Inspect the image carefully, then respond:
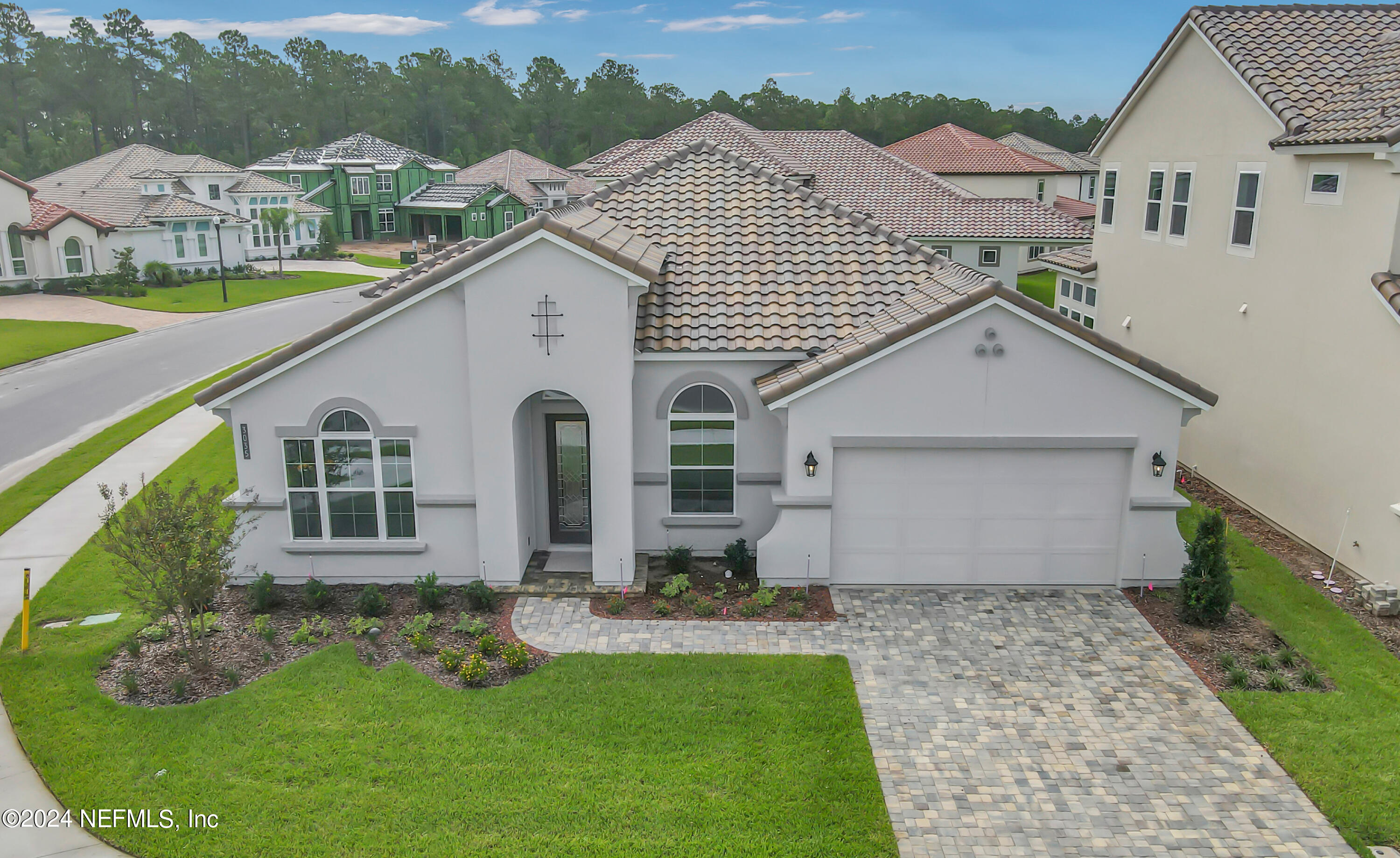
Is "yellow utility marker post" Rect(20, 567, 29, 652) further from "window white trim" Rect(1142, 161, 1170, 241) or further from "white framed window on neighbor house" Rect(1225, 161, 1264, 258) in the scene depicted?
"window white trim" Rect(1142, 161, 1170, 241)

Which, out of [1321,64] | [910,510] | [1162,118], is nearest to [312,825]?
[910,510]

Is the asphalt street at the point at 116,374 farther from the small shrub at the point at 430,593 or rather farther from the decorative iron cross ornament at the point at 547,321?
the decorative iron cross ornament at the point at 547,321

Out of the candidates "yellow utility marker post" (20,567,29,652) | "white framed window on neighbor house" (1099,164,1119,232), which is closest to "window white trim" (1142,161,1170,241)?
"white framed window on neighbor house" (1099,164,1119,232)

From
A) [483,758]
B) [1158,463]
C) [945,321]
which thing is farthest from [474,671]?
[1158,463]

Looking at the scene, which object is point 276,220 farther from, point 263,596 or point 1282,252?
point 1282,252

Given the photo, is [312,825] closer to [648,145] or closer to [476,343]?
[476,343]
